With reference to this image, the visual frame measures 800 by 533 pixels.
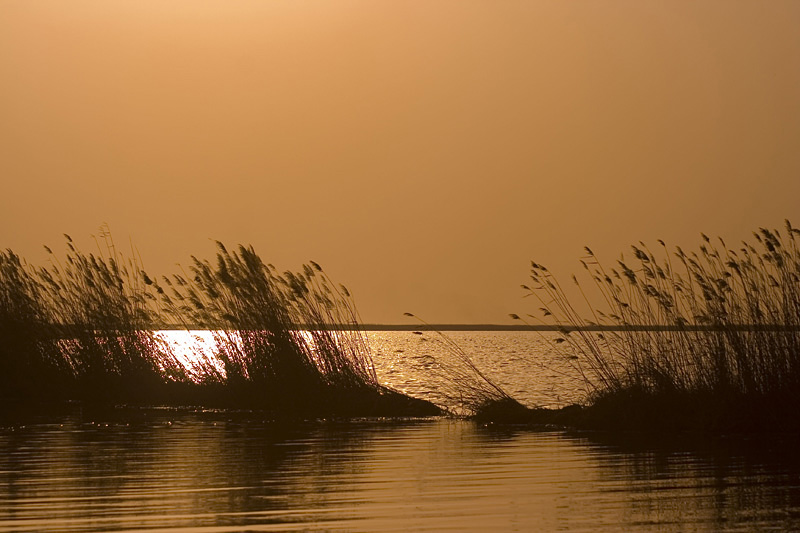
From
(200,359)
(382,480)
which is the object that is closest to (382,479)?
(382,480)

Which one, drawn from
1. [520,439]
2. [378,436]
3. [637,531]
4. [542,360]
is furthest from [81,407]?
[542,360]

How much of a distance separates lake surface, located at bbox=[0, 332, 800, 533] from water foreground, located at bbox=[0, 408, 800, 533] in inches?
0.6

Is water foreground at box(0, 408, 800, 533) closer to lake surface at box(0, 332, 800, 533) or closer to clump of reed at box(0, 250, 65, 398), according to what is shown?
lake surface at box(0, 332, 800, 533)

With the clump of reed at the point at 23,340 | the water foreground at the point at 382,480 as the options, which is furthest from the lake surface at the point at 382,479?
the clump of reed at the point at 23,340

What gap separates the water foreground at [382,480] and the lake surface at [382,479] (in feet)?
0.05

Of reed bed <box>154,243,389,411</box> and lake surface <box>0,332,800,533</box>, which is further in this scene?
reed bed <box>154,243,389,411</box>

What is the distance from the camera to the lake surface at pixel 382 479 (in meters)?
6.48

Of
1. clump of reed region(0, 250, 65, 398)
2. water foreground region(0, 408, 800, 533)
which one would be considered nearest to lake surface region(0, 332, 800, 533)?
water foreground region(0, 408, 800, 533)

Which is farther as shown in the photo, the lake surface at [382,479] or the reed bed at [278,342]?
the reed bed at [278,342]

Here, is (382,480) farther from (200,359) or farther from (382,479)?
(200,359)

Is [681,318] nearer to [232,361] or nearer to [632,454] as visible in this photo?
[632,454]

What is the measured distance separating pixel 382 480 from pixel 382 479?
0.18 feet

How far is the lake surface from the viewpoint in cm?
648

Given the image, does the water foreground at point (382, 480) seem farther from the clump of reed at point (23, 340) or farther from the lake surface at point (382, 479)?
the clump of reed at point (23, 340)
